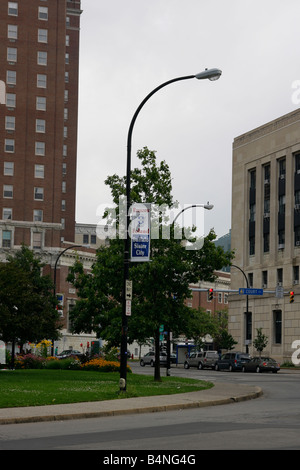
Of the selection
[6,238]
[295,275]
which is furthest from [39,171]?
[295,275]

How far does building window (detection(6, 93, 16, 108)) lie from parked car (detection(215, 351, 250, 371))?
47.2m

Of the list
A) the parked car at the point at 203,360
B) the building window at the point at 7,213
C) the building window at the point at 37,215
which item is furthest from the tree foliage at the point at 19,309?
the building window at the point at 37,215

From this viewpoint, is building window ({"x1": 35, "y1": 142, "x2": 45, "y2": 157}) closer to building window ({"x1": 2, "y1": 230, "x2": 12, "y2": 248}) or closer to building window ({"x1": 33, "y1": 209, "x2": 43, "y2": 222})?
building window ({"x1": 33, "y1": 209, "x2": 43, "y2": 222})

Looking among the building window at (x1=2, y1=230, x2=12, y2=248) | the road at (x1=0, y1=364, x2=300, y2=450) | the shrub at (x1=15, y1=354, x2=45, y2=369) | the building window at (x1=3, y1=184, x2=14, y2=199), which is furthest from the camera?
the building window at (x1=3, y1=184, x2=14, y2=199)

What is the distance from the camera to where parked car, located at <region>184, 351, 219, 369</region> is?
6775 centimetres

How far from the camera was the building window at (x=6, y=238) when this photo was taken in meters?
93.4

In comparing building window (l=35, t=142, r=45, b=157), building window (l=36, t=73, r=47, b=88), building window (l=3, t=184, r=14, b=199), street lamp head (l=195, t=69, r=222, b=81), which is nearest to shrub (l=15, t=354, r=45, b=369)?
street lamp head (l=195, t=69, r=222, b=81)

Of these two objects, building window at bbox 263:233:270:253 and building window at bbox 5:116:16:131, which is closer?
building window at bbox 263:233:270:253

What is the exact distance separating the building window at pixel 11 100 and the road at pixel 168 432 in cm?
8094

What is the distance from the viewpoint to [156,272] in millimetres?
32219

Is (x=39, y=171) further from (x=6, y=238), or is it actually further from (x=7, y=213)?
(x=6, y=238)

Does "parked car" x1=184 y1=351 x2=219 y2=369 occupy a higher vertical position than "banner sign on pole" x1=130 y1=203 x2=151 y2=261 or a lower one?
lower
